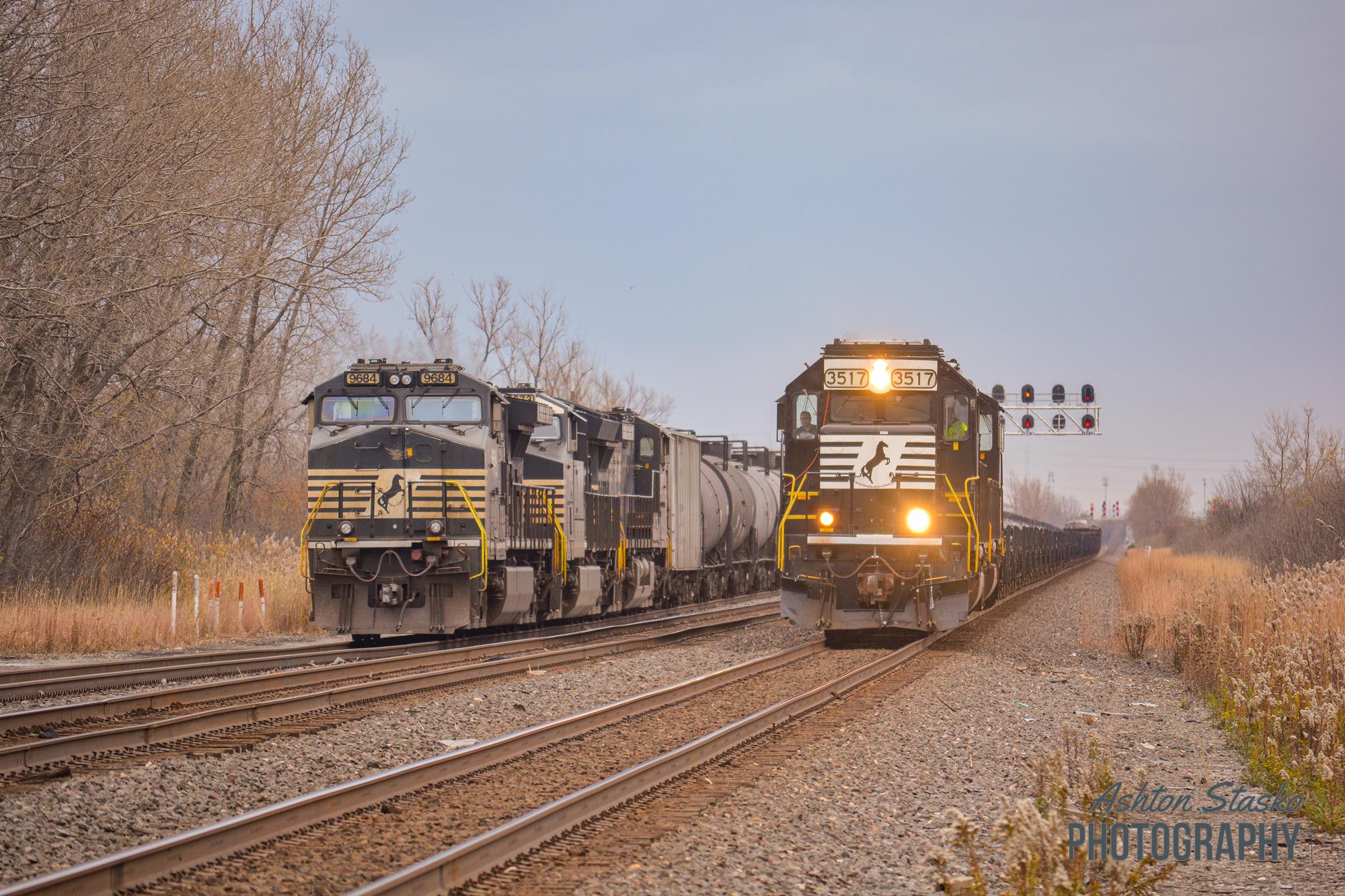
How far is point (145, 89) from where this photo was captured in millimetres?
18969

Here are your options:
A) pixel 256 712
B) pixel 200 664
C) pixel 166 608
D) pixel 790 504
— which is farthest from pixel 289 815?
pixel 166 608

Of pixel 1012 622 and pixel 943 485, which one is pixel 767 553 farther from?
pixel 943 485

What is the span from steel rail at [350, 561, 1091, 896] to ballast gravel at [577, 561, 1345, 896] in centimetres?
50

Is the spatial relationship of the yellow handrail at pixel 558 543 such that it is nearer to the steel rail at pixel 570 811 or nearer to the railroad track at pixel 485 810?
the railroad track at pixel 485 810

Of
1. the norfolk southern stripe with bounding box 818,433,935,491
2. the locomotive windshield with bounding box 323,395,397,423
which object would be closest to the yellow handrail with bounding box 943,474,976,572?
the norfolk southern stripe with bounding box 818,433,935,491

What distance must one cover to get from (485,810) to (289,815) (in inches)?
43.5

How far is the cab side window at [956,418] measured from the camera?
52.8 feet


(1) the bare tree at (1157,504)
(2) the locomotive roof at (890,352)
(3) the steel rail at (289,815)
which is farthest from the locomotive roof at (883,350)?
(1) the bare tree at (1157,504)

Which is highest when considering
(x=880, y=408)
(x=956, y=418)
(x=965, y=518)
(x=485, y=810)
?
(x=880, y=408)

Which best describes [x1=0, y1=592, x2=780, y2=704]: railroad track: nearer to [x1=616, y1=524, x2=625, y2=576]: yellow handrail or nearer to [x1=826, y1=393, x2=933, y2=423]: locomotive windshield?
[x1=616, y1=524, x2=625, y2=576]: yellow handrail

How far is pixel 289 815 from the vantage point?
6.47m

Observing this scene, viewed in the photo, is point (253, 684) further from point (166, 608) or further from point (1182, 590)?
point (1182, 590)

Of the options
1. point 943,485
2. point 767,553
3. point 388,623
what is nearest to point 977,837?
point 943,485

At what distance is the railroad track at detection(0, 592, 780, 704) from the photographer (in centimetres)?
1180
